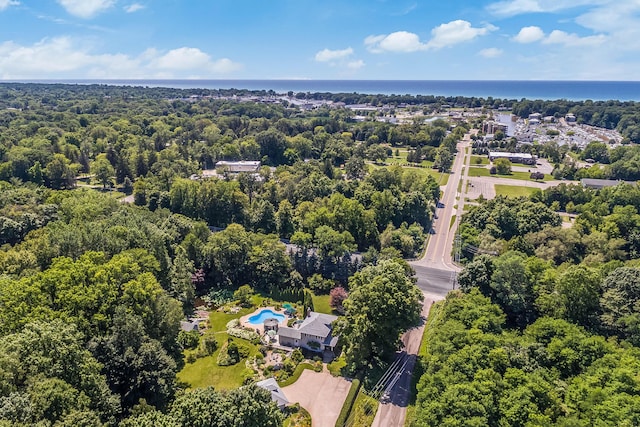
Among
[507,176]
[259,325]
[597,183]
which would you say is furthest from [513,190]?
[259,325]

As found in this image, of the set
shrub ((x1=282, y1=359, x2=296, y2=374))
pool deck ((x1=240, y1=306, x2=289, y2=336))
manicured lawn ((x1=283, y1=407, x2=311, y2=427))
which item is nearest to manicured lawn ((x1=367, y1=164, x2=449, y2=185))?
pool deck ((x1=240, y1=306, x2=289, y2=336))

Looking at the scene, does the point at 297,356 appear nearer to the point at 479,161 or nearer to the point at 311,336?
the point at 311,336

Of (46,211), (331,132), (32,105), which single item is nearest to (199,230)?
(46,211)

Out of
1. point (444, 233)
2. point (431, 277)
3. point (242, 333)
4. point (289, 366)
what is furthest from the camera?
point (444, 233)

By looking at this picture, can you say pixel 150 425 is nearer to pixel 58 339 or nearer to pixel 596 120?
pixel 58 339

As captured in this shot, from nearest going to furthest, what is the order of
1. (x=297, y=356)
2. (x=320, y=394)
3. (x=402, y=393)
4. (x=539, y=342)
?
1. (x=539, y=342)
2. (x=402, y=393)
3. (x=320, y=394)
4. (x=297, y=356)

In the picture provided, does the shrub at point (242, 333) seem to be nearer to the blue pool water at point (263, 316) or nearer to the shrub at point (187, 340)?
the blue pool water at point (263, 316)
